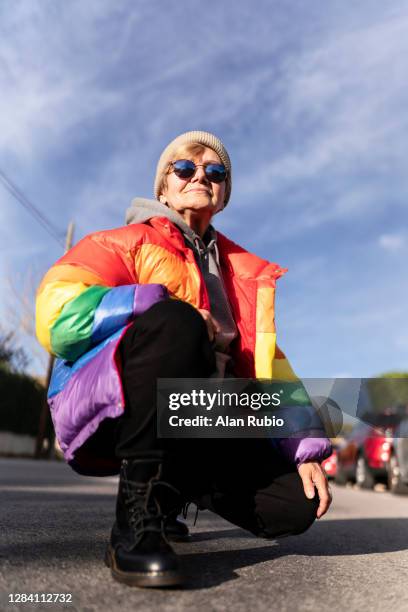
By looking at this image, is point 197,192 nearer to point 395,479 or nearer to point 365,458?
point 395,479

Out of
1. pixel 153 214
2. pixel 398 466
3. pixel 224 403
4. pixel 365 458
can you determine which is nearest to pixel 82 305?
pixel 224 403

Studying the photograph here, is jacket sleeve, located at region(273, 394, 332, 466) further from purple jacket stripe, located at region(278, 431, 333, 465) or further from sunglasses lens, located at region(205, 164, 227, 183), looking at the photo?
sunglasses lens, located at region(205, 164, 227, 183)

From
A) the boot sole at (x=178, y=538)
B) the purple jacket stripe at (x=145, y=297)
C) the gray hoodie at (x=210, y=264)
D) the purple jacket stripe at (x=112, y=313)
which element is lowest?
the boot sole at (x=178, y=538)

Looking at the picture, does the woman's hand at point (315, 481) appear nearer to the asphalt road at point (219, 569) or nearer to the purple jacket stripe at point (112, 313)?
the asphalt road at point (219, 569)

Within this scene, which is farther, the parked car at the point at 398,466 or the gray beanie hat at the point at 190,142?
the parked car at the point at 398,466

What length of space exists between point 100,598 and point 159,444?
0.42 meters

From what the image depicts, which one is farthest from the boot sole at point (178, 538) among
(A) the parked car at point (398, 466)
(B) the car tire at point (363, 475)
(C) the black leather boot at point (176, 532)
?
(B) the car tire at point (363, 475)

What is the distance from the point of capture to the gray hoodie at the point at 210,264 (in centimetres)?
253

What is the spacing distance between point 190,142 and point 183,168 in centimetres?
16

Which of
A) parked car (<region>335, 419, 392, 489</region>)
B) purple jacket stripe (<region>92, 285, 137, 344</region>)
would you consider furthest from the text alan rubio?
parked car (<region>335, 419, 392, 489</region>)

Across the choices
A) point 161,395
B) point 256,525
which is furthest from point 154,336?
point 256,525

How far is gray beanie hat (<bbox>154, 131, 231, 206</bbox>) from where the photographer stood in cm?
290

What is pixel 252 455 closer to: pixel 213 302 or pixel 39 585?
pixel 213 302

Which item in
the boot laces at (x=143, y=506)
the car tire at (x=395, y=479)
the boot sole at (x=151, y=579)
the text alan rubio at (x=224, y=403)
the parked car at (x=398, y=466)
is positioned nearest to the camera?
the boot sole at (x=151, y=579)
